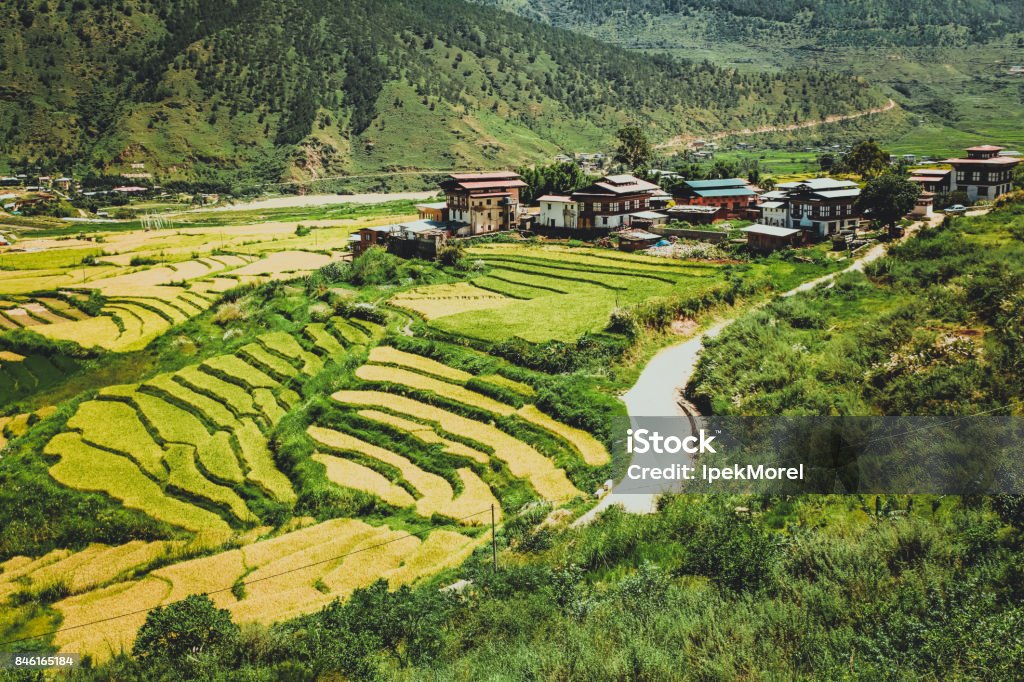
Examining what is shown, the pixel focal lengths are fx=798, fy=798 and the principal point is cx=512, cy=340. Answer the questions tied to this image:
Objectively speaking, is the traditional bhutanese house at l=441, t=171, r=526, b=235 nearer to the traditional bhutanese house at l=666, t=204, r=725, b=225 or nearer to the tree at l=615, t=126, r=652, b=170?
the traditional bhutanese house at l=666, t=204, r=725, b=225

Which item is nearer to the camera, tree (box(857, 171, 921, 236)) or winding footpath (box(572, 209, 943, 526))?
winding footpath (box(572, 209, 943, 526))

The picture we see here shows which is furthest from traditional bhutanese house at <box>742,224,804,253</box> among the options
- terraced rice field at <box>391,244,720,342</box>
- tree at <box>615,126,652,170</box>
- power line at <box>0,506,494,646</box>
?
tree at <box>615,126,652,170</box>

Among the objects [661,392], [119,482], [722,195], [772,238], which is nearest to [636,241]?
[772,238]

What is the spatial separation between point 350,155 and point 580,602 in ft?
474

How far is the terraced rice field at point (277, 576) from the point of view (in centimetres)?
2050

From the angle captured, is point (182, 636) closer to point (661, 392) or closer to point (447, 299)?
point (661, 392)

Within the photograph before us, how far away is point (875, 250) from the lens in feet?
172

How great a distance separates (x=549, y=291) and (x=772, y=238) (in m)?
17.7

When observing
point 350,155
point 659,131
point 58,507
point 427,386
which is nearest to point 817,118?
point 659,131

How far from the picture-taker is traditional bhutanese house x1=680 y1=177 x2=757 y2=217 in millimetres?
73625

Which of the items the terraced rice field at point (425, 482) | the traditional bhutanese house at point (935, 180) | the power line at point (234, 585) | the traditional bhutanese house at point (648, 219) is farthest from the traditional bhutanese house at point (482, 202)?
the power line at point (234, 585)

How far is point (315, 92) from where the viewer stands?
526 ft

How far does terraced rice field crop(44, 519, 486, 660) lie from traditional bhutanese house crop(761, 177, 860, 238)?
45.9 m

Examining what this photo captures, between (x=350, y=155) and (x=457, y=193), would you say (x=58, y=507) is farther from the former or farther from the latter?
(x=350, y=155)
